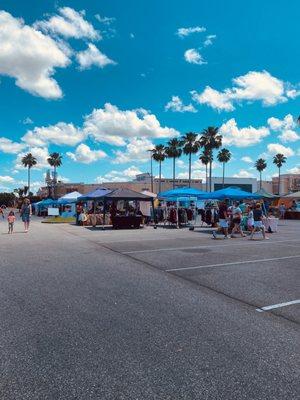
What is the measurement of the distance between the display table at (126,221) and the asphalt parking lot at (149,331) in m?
14.6

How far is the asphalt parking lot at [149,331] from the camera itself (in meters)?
3.68

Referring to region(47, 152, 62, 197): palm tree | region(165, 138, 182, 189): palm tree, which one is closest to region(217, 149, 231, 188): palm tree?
region(165, 138, 182, 189): palm tree

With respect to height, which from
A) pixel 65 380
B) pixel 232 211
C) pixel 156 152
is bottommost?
pixel 65 380

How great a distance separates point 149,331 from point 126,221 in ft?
66.7

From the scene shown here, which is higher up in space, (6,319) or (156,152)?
(156,152)

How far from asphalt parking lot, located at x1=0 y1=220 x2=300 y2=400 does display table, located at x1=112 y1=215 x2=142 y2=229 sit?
14.6 m

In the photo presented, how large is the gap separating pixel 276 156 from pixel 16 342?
379 feet

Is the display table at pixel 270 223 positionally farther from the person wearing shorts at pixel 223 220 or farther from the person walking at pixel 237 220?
the person wearing shorts at pixel 223 220

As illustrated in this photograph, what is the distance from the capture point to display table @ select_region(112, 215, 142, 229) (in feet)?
82.5

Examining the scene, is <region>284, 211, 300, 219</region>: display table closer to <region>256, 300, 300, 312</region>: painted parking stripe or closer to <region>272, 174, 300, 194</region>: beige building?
<region>256, 300, 300, 312</region>: painted parking stripe

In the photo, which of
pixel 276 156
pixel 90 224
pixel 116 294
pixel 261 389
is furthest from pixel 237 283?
pixel 276 156

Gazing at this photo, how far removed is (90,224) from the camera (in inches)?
1178

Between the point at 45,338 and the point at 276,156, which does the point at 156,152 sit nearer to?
the point at 276,156

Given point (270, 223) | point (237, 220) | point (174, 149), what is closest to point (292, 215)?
point (270, 223)
